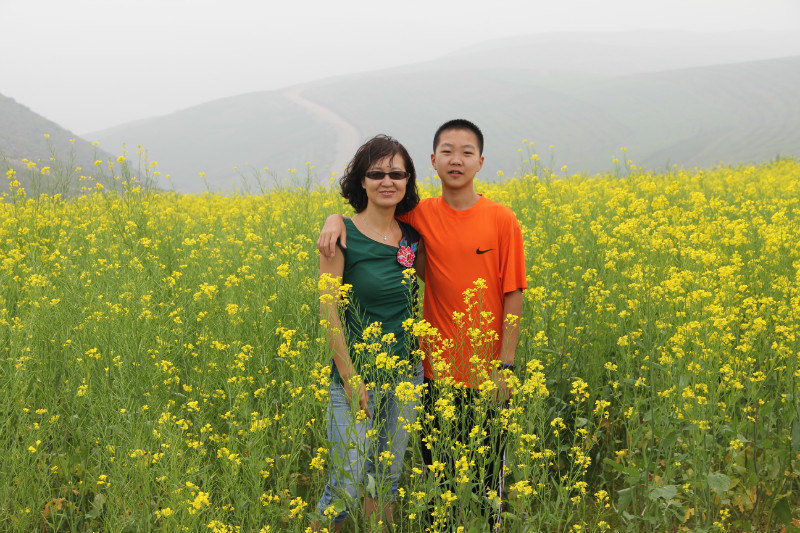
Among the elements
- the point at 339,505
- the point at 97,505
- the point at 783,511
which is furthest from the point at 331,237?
the point at 783,511

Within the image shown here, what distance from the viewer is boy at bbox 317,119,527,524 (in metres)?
2.79

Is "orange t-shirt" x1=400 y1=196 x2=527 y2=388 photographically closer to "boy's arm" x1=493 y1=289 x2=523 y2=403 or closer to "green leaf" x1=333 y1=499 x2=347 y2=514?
"boy's arm" x1=493 y1=289 x2=523 y2=403

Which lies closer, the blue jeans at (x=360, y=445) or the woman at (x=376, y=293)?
the blue jeans at (x=360, y=445)

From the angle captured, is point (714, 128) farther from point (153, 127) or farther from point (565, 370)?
point (153, 127)

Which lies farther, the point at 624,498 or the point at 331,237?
the point at 331,237

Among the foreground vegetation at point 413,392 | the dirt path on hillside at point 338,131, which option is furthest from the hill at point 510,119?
the foreground vegetation at point 413,392

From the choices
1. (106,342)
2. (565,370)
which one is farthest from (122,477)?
(565,370)

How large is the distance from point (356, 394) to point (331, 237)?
0.84 metres

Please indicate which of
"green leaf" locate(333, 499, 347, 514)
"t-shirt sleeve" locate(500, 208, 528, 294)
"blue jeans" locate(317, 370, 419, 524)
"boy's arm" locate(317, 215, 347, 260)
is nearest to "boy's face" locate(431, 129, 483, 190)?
"t-shirt sleeve" locate(500, 208, 528, 294)

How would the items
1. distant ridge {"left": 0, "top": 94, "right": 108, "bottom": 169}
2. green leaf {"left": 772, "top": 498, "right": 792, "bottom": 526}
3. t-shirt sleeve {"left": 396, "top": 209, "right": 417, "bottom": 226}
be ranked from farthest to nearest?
distant ridge {"left": 0, "top": 94, "right": 108, "bottom": 169}
t-shirt sleeve {"left": 396, "top": 209, "right": 417, "bottom": 226}
green leaf {"left": 772, "top": 498, "right": 792, "bottom": 526}

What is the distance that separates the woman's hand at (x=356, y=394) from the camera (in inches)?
86.9

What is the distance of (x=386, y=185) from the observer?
281 cm

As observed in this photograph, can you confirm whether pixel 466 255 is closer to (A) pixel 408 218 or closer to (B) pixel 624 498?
(A) pixel 408 218

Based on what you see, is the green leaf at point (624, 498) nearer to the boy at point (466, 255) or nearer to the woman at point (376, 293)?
the boy at point (466, 255)
